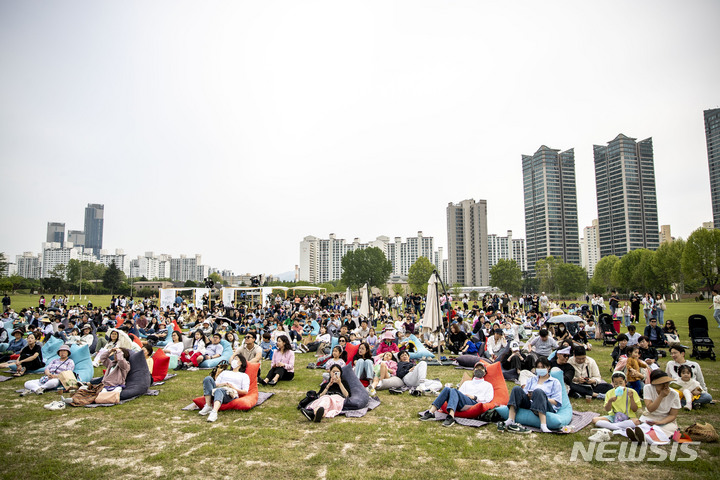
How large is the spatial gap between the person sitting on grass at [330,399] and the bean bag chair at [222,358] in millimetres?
5404

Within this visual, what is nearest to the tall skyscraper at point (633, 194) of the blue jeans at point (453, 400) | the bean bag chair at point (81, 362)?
the blue jeans at point (453, 400)

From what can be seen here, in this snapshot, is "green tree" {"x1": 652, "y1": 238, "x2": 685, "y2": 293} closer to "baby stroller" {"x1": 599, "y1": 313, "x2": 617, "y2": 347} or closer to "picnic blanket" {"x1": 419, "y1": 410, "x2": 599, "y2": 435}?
"baby stroller" {"x1": 599, "y1": 313, "x2": 617, "y2": 347}

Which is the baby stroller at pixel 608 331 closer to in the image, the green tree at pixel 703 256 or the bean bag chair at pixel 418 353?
the bean bag chair at pixel 418 353

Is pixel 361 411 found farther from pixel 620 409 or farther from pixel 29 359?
pixel 29 359

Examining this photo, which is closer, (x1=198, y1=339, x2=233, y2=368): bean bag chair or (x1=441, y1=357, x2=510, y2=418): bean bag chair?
(x1=441, y1=357, x2=510, y2=418): bean bag chair

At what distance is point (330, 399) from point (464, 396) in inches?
93.0

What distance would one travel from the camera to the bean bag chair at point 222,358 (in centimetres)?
1203

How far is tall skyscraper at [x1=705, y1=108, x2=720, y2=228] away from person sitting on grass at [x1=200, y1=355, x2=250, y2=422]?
145882mm

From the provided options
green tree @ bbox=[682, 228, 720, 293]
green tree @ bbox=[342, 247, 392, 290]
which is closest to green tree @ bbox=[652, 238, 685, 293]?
green tree @ bbox=[682, 228, 720, 293]

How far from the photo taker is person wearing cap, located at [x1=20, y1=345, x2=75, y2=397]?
8.65 m

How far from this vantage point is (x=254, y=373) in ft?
26.2

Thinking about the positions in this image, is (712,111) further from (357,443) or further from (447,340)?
(357,443)

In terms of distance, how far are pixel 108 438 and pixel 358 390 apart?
13.3 feet

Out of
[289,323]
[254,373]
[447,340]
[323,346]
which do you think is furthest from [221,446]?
[289,323]
